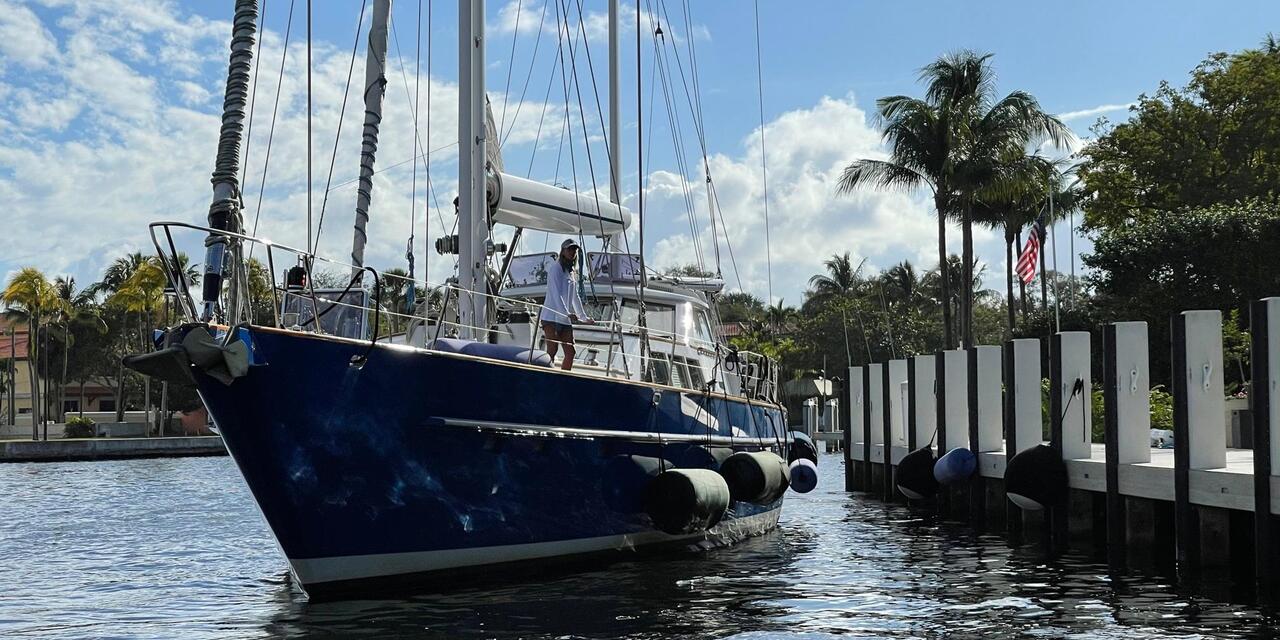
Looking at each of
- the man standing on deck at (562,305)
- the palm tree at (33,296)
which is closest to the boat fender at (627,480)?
the man standing on deck at (562,305)

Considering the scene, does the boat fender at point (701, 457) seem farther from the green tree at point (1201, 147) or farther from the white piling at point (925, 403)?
the green tree at point (1201, 147)

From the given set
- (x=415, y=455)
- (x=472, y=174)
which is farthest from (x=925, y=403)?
(x=415, y=455)

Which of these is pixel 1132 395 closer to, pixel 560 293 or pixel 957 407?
pixel 957 407

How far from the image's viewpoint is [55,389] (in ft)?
225

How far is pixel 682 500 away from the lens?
41.0ft

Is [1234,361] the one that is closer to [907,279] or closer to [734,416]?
[734,416]

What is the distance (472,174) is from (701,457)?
12.6ft

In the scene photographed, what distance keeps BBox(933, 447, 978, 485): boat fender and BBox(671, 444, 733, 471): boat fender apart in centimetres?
439

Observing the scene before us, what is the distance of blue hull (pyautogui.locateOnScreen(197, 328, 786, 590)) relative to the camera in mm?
10047

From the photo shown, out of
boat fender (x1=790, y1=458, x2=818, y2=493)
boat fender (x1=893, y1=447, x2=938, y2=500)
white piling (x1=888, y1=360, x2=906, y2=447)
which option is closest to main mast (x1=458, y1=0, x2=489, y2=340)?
boat fender (x1=790, y1=458, x2=818, y2=493)

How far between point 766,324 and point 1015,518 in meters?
70.4

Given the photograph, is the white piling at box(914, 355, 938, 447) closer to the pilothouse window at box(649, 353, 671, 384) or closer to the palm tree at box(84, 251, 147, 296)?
the pilothouse window at box(649, 353, 671, 384)

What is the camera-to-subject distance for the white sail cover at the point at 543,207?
1425 centimetres

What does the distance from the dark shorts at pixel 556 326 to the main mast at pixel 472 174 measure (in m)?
0.59
